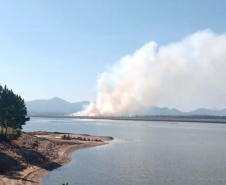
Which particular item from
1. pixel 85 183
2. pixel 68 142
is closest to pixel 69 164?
pixel 85 183

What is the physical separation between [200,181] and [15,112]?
60.1 meters

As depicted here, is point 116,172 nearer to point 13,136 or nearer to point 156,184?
point 156,184

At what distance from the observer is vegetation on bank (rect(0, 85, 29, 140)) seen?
3563 inches

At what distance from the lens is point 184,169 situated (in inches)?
2667

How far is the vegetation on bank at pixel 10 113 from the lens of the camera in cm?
9050

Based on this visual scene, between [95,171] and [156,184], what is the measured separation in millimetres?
15222

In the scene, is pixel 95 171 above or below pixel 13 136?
below

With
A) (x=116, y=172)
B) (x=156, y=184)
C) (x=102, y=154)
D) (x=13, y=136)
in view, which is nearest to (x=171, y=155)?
(x=102, y=154)

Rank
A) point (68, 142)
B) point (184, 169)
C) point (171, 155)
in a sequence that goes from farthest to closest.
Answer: point (68, 142)
point (171, 155)
point (184, 169)

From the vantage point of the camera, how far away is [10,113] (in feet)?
299

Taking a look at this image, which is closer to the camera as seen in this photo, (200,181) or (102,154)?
(200,181)

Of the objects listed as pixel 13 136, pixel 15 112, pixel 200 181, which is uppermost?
pixel 15 112

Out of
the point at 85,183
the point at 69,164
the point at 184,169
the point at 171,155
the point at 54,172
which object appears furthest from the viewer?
the point at 171,155

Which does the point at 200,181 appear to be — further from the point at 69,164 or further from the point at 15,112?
the point at 15,112
